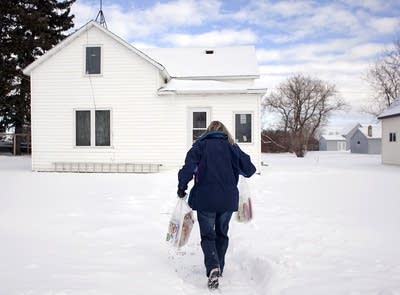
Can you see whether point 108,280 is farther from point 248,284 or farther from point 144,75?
point 144,75

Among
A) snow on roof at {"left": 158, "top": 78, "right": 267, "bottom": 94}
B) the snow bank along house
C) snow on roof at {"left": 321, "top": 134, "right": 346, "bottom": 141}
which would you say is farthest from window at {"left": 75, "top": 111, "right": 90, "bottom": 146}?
snow on roof at {"left": 321, "top": 134, "right": 346, "bottom": 141}

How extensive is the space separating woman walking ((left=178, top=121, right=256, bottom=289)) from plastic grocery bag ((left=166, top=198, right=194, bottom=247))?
311 mm

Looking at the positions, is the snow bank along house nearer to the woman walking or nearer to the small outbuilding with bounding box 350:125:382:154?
the woman walking

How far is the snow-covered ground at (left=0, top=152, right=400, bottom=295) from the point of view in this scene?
13.9 ft

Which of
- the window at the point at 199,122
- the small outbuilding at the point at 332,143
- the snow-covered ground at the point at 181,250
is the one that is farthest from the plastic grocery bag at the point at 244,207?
the small outbuilding at the point at 332,143

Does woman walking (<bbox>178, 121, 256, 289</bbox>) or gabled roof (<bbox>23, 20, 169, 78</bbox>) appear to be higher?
gabled roof (<bbox>23, 20, 169, 78</bbox>)

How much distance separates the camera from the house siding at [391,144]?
24.1 meters

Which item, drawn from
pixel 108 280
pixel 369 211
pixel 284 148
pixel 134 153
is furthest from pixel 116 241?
pixel 284 148

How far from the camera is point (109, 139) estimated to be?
17.5 m

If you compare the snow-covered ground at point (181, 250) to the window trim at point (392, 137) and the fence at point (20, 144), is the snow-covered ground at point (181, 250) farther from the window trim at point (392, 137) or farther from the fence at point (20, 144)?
the fence at point (20, 144)

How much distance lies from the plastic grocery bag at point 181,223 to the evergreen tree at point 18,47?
29.1 m

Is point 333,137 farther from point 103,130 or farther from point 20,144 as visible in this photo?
point 103,130

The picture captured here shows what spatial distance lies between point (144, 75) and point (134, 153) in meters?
3.54

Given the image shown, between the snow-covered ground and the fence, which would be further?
the fence
